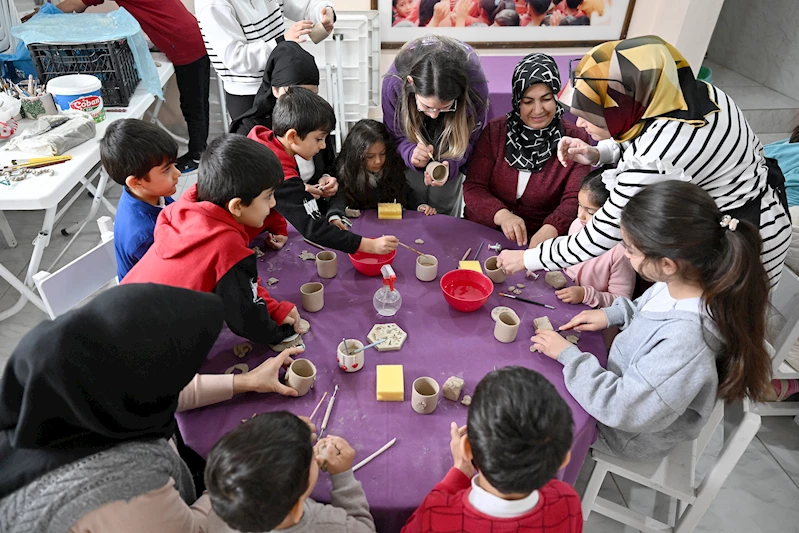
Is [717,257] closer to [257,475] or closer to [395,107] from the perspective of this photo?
[257,475]

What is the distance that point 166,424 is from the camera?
4.01 feet

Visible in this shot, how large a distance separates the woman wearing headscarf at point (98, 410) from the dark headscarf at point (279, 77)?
1550 mm

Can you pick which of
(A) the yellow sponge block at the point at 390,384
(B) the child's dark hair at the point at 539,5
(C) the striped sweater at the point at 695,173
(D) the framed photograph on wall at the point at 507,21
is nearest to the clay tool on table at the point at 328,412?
(A) the yellow sponge block at the point at 390,384

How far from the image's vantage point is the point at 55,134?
2639mm

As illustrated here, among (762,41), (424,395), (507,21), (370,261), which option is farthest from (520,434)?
(762,41)

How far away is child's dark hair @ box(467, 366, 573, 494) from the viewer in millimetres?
1069

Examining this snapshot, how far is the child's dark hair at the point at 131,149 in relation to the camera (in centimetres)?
188

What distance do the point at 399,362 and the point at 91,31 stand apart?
120 inches

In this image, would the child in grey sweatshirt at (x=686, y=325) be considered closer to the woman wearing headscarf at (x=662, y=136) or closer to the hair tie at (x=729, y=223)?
the hair tie at (x=729, y=223)

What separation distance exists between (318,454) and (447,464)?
324 mm

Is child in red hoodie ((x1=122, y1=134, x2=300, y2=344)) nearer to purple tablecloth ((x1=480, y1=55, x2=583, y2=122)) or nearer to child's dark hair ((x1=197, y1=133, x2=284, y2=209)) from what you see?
child's dark hair ((x1=197, y1=133, x2=284, y2=209))

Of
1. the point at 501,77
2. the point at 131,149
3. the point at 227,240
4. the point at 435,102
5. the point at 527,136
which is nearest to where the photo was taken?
the point at 227,240

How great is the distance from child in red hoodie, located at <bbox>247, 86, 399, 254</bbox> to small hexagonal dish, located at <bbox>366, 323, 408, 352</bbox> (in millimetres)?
334

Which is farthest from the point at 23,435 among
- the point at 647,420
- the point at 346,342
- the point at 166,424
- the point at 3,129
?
the point at 3,129
